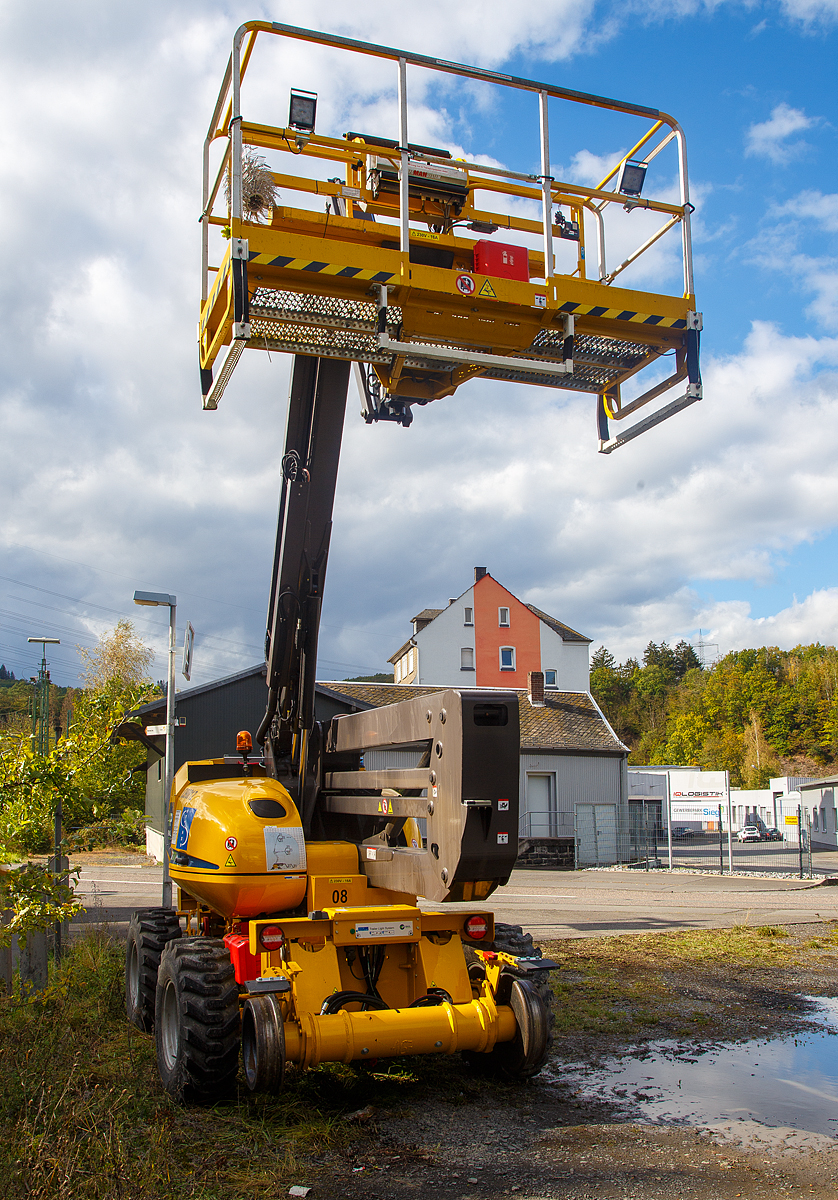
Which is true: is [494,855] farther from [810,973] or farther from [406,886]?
[810,973]

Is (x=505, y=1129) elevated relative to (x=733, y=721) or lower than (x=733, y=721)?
lower

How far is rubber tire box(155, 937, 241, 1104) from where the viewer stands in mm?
5766

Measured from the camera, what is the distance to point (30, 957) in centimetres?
846

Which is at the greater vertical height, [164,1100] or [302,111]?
[302,111]

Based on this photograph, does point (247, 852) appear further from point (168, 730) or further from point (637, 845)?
point (637, 845)

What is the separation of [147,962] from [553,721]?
27.3 meters

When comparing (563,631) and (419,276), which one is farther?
(563,631)

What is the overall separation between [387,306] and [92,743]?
5144 mm

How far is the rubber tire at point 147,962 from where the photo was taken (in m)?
7.88

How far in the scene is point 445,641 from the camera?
5222 cm

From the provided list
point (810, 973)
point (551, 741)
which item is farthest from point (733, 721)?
point (810, 973)

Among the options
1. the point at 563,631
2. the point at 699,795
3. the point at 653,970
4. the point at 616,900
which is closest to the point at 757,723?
the point at 563,631

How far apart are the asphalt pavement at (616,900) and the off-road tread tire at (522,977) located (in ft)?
21.6

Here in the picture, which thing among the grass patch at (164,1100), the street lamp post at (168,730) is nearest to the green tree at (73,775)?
the street lamp post at (168,730)
